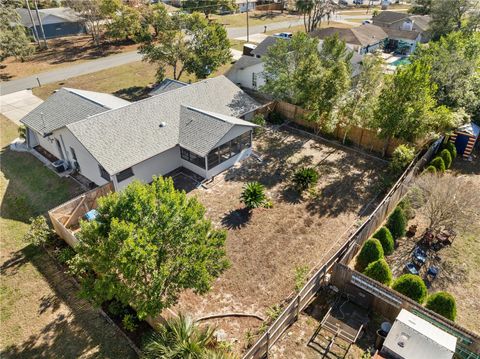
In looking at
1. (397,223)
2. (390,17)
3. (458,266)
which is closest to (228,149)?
(397,223)

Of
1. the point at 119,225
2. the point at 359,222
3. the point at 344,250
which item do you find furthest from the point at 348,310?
the point at 119,225

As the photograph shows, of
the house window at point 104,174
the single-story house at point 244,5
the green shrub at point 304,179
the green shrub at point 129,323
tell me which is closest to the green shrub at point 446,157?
the green shrub at point 304,179

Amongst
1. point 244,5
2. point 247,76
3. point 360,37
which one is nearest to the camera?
point 247,76

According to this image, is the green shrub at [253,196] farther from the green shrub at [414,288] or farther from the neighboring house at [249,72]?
the neighboring house at [249,72]

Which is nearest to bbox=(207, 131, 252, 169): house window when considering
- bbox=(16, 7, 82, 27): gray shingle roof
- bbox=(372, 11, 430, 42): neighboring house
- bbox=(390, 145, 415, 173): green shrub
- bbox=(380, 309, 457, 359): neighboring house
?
bbox=(390, 145, 415, 173): green shrub

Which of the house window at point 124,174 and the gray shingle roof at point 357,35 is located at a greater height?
the gray shingle roof at point 357,35

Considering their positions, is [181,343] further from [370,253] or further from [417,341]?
[370,253]
